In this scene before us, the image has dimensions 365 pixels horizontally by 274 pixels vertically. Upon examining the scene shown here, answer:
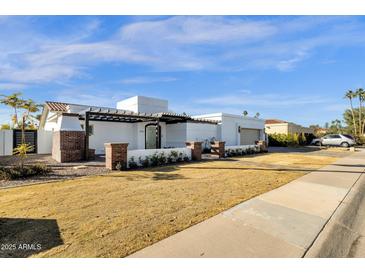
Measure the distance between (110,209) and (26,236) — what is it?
1.47 m

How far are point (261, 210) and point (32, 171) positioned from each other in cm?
779

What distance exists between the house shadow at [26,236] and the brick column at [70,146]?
759cm

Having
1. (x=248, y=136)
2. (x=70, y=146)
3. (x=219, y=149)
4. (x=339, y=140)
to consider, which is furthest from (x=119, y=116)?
(x=339, y=140)

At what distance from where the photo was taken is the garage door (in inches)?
886

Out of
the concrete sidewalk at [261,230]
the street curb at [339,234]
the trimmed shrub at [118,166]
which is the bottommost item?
the street curb at [339,234]

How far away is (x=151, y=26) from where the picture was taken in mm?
6555

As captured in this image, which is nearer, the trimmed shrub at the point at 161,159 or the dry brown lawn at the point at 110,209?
the dry brown lawn at the point at 110,209

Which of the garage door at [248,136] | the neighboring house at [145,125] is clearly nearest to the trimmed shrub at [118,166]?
the neighboring house at [145,125]

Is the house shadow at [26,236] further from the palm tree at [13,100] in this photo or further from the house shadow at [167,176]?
the palm tree at [13,100]

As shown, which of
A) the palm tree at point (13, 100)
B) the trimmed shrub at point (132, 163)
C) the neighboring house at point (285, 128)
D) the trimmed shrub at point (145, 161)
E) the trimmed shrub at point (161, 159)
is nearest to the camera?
the palm tree at point (13, 100)

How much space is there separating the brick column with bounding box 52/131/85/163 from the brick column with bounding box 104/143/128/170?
3.19 m

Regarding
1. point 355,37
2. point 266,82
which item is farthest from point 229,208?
point 266,82

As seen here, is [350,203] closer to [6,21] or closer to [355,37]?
[355,37]

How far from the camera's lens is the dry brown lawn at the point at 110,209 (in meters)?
3.00
